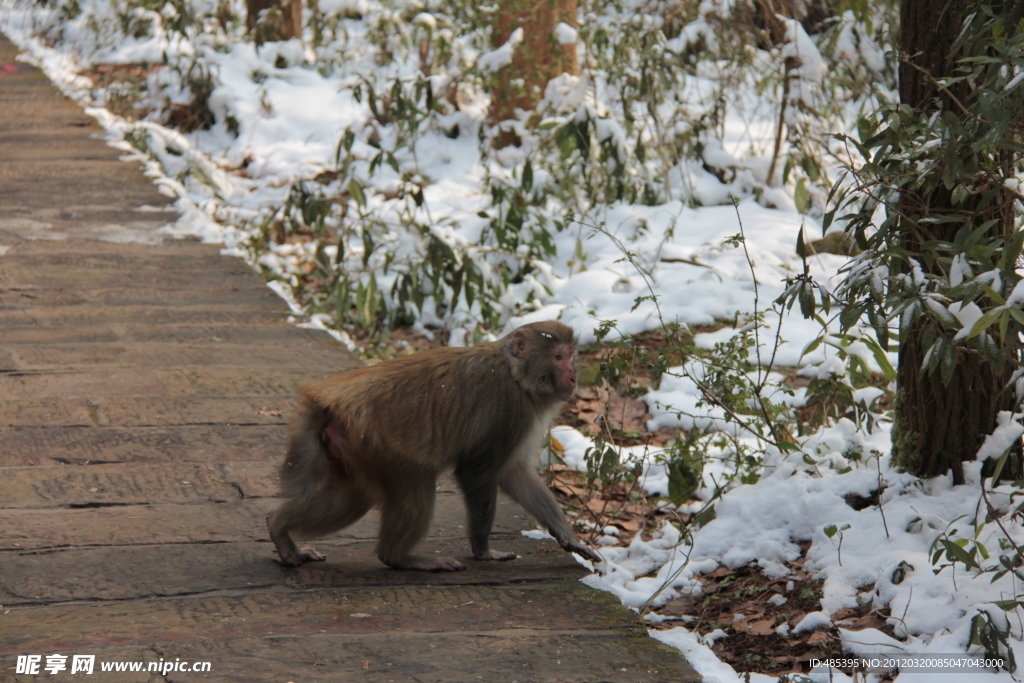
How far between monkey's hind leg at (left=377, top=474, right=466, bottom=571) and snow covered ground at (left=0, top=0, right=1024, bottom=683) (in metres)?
0.70

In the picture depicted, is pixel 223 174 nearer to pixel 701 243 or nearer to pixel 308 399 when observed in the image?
pixel 701 243

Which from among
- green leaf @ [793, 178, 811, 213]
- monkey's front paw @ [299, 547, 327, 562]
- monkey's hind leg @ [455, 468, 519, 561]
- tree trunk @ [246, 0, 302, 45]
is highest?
tree trunk @ [246, 0, 302, 45]

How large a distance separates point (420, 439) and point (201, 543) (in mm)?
878

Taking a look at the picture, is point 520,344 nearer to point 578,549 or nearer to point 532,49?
point 578,549

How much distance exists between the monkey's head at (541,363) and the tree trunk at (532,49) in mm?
5287

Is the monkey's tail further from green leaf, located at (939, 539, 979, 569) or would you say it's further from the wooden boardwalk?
green leaf, located at (939, 539, 979, 569)

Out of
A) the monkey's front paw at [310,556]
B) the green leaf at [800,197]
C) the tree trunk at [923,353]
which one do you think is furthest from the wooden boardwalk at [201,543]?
the green leaf at [800,197]

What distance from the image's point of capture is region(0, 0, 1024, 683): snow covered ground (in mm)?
3279

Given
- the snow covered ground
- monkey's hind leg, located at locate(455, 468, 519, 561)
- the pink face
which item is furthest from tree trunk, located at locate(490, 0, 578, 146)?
monkey's hind leg, located at locate(455, 468, 519, 561)

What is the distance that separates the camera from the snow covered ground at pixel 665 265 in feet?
10.8

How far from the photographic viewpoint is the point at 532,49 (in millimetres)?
9125

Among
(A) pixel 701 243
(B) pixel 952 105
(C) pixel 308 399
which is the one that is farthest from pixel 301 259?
(B) pixel 952 105

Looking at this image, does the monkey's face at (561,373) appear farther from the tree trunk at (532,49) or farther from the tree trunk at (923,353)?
the tree trunk at (532,49)

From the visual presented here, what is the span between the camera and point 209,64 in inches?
487
